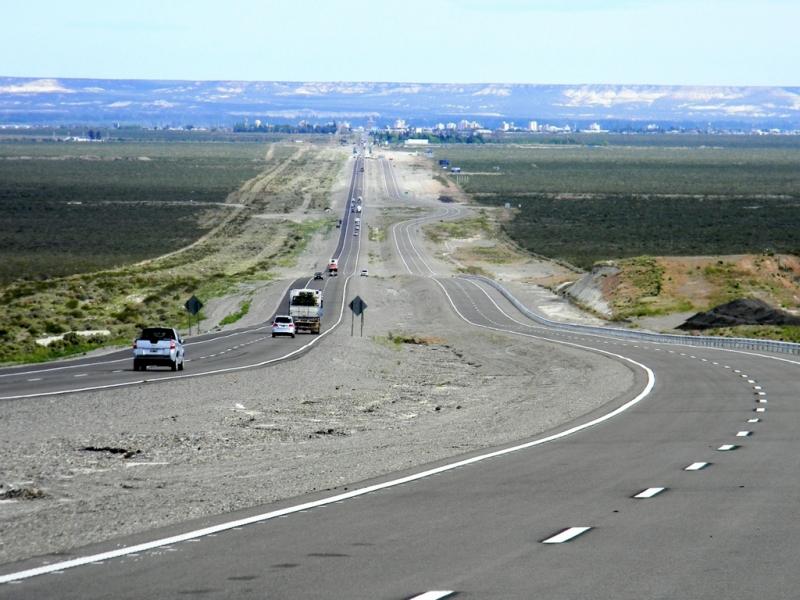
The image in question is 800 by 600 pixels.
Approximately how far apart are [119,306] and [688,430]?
5953 cm

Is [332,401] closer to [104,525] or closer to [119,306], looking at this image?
[104,525]

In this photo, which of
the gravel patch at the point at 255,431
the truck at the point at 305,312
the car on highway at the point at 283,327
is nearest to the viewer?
the gravel patch at the point at 255,431

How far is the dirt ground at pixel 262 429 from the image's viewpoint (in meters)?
15.7

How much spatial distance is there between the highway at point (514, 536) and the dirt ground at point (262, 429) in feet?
3.49

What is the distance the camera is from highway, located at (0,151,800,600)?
10727 millimetres

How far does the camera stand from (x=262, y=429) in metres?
27.2

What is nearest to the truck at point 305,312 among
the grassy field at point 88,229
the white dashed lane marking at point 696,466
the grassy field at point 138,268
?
the grassy field at point 138,268

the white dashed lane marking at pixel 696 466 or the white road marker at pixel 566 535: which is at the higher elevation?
the white road marker at pixel 566 535

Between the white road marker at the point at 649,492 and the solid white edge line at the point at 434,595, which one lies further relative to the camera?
the white road marker at the point at 649,492

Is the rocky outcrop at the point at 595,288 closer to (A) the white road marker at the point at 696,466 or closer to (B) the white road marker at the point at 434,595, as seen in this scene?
(A) the white road marker at the point at 696,466

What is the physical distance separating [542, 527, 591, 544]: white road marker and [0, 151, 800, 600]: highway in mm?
20

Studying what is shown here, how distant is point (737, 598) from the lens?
33.8ft

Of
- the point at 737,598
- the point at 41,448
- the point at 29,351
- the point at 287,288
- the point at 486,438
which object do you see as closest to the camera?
the point at 737,598

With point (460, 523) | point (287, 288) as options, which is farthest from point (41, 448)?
point (287, 288)
